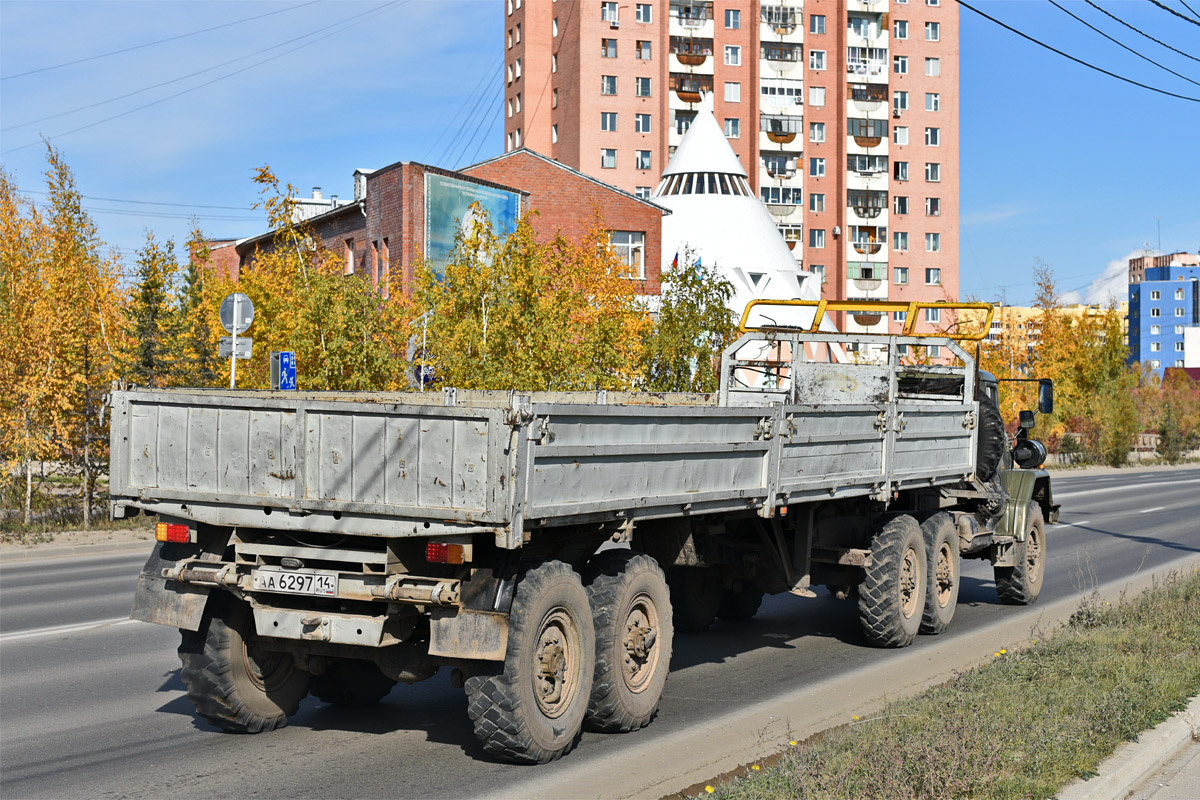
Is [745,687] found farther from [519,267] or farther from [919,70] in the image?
[919,70]

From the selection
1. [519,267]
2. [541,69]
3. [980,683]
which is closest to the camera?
[980,683]

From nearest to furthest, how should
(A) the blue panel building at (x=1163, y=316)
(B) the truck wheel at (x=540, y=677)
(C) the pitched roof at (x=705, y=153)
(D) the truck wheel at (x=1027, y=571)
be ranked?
(B) the truck wheel at (x=540, y=677) → (D) the truck wheel at (x=1027, y=571) → (C) the pitched roof at (x=705, y=153) → (A) the blue panel building at (x=1163, y=316)

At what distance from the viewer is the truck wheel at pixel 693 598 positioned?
10734mm

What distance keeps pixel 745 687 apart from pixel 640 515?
95.3 inches

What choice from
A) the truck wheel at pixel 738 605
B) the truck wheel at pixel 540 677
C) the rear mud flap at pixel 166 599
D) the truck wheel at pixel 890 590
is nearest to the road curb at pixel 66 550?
the truck wheel at pixel 738 605

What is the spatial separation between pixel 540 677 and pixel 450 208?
32.3 metres

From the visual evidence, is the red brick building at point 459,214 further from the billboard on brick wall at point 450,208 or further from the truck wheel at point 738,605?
the truck wheel at point 738,605

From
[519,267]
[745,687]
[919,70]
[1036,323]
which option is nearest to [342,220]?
[519,267]

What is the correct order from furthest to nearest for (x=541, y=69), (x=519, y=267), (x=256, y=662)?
(x=541, y=69), (x=519, y=267), (x=256, y=662)

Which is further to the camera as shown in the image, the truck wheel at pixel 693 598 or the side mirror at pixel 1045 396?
the side mirror at pixel 1045 396

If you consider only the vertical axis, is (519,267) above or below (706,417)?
above

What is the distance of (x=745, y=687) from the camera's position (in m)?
8.79

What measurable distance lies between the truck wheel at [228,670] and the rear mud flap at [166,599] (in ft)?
0.47

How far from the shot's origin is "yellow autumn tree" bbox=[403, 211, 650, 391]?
20484mm
